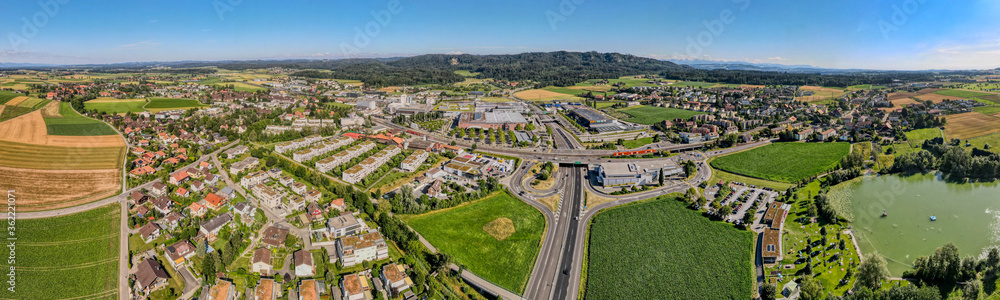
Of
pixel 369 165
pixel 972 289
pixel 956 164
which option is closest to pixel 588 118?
pixel 369 165

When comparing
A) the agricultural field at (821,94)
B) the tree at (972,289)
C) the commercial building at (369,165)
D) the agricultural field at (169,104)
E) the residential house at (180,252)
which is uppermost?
the agricultural field at (821,94)

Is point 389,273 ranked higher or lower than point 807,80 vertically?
lower

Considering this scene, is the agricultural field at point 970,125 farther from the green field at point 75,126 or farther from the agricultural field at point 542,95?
the green field at point 75,126

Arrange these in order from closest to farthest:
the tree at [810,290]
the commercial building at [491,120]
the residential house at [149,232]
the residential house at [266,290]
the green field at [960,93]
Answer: the tree at [810,290] → the residential house at [266,290] → the residential house at [149,232] → the commercial building at [491,120] → the green field at [960,93]

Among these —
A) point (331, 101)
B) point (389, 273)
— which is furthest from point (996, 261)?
point (331, 101)

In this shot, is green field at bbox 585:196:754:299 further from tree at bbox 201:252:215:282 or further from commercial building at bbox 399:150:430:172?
tree at bbox 201:252:215:282

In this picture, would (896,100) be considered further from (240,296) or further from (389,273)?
(240,296)

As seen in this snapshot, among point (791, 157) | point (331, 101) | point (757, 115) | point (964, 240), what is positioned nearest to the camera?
point (964, 240)

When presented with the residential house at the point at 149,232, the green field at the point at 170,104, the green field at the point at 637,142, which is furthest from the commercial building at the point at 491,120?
the green field at the point at 170,104
